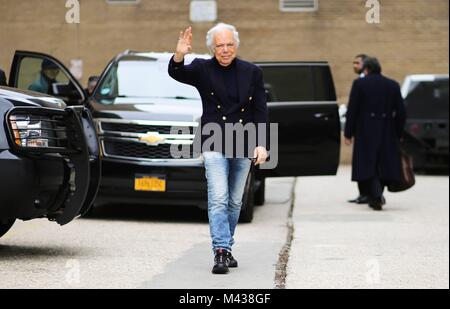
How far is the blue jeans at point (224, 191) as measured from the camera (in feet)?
20.0

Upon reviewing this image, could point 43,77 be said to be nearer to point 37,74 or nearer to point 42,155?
point 37,74

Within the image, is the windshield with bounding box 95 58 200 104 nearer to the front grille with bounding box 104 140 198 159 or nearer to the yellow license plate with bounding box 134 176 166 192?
the front grille with bounding box 104 140 198 159

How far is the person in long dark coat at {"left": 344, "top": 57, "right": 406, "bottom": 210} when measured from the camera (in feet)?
46.0

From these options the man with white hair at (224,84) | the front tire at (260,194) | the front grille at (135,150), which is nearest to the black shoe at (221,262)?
the man with white hair at (224,84)

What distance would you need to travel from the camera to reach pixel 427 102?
2231cm

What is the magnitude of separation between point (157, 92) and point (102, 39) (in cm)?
342

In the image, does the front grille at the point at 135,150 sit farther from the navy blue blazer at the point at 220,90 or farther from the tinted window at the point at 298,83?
the navy blue blazer at the point at 220,90

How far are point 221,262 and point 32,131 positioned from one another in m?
1.43

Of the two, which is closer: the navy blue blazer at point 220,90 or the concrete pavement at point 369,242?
the navy blue blazer at point 220,90

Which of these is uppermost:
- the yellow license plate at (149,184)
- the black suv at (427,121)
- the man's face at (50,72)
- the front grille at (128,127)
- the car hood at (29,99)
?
the man's face at (50,72)

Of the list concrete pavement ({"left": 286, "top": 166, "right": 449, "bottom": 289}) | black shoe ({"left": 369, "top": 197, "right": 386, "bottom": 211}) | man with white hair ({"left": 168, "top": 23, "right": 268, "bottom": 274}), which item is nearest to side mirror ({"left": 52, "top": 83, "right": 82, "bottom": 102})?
concrete pavement ({"left": 286, "top": 166, "right": 449, "bottom": 289})

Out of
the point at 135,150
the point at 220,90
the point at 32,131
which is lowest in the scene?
the point at 135,150

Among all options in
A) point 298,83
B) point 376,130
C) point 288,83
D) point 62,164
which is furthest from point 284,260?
point 376,130

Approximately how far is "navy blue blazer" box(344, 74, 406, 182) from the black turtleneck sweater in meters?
9.22
